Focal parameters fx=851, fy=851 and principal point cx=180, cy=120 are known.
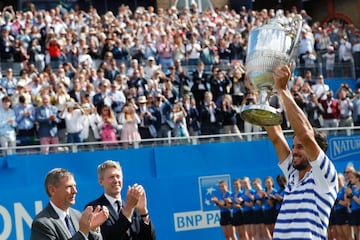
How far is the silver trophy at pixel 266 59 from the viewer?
611cm

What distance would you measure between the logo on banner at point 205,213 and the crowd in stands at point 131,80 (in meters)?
1.11

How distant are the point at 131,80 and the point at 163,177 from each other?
9.27ft

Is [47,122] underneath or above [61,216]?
above

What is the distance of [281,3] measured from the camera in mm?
37406

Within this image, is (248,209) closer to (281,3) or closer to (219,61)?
(219,61)

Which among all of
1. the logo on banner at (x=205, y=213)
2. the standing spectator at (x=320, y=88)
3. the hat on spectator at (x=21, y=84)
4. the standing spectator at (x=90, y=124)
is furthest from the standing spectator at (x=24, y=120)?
the standing spectator at (x=320, y=88)

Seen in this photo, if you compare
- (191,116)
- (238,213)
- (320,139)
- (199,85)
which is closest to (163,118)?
(191,116)

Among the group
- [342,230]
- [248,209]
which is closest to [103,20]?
[248,209]

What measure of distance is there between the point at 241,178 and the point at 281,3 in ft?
68.0

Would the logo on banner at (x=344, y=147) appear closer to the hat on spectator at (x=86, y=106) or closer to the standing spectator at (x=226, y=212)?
the standing spectator at (x=226, y=212)

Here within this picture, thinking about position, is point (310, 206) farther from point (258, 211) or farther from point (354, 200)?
point (258, 211)

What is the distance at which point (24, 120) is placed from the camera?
16.4m

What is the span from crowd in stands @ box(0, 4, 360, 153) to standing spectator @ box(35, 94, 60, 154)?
2cm

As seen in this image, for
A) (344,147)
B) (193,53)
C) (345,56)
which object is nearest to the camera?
(344,147)
